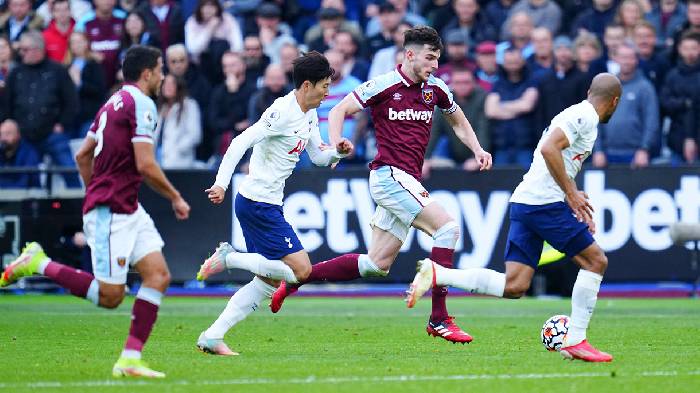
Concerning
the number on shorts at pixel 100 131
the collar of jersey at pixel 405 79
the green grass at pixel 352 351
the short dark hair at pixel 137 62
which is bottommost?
the green grass at pixel 352 351

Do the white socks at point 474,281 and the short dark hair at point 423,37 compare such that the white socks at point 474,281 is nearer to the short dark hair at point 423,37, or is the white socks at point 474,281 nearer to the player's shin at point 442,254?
the player's shin at point 442,254

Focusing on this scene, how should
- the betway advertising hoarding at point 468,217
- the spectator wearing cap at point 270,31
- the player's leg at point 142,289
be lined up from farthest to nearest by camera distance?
1. the spectator wearing cap at point 270,31
2. the betway advertising hoarding at point 468,217
3. the player's leg at point 142,289

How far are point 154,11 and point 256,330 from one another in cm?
978

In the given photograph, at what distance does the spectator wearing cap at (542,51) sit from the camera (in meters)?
19.5

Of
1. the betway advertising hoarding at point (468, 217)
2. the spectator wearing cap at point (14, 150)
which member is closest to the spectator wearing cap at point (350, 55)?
the betway advertising hoarding at point (468, 217)

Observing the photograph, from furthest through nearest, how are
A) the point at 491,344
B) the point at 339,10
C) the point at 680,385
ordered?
the point at 339,10 → the point at 491,344 → the point at 680,385

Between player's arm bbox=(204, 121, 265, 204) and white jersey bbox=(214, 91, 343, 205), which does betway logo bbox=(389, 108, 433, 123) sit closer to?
white jersey bbox=(214, 91, 343, 205)

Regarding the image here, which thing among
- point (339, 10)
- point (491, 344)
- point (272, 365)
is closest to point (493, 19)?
point (339, 10)

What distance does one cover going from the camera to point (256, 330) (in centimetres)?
1350

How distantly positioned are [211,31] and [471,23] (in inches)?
158

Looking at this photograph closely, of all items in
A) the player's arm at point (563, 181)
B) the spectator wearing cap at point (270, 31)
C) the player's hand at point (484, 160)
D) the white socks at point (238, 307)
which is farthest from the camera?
the spectator wearing cap at point (270, 31)

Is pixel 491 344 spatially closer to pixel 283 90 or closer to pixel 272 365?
pixel 272 365

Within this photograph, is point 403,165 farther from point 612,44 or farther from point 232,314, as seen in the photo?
point 612,44

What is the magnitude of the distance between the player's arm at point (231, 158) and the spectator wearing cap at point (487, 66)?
933 centimetres
